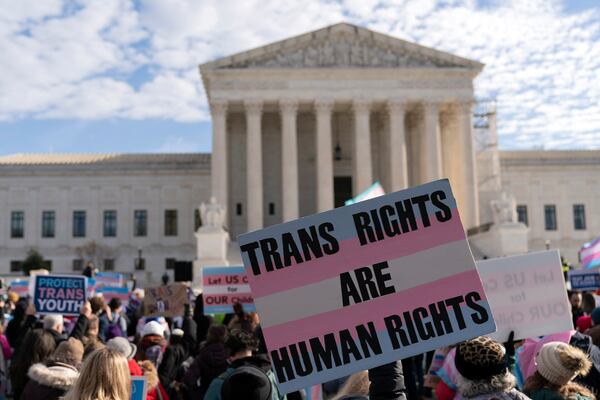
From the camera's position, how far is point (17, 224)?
5831 cm

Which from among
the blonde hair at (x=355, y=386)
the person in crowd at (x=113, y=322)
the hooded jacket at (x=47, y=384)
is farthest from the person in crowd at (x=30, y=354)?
the blonde hair at (x=355, y=386)

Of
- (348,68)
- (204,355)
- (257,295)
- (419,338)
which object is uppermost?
(348,68)

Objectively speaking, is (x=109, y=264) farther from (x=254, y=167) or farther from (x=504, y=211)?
(x=504, y=211)

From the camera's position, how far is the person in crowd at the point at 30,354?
7.71 metres

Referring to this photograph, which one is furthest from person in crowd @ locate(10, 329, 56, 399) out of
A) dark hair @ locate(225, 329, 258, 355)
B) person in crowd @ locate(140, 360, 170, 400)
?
dark hair @ locate(225, 329, 258, 355)

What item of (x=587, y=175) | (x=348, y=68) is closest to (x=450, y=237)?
(x=348, y=68)

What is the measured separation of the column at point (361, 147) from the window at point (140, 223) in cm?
1980

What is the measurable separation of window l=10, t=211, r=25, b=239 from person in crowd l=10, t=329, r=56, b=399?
177 ft

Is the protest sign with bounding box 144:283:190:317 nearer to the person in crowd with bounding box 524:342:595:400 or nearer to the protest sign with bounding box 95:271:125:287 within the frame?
the protest sign with bounding box 95:271:125:287

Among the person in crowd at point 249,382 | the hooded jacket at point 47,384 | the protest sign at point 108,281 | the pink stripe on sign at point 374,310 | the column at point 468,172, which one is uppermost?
the column at point 468,172

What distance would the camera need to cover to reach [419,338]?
4406 millimetres

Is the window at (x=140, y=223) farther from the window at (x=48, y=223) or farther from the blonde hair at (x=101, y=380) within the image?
the blonde hair at (x=101, y=380)

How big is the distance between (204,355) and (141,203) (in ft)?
171

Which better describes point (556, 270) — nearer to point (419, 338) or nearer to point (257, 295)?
point (419, 338)
